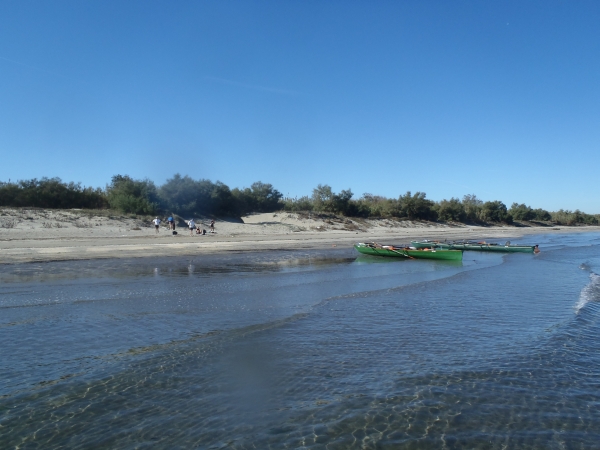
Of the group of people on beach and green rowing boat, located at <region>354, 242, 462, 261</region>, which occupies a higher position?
the group of people on beach

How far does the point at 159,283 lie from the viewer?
16391mm

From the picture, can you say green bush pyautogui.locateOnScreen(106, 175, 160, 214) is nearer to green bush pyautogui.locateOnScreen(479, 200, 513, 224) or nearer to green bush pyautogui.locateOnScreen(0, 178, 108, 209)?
green bush pyautogui.locateOnScreen(0, 178, 108, 209)

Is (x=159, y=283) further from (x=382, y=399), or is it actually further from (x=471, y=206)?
(x=471, y=206)

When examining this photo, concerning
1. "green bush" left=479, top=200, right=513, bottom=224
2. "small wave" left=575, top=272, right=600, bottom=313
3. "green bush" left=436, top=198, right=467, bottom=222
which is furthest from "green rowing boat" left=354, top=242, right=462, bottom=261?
"green bush" left=479, top=200, right=513, bottom=224

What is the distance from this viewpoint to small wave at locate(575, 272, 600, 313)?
13969 mm

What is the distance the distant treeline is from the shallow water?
2448cm

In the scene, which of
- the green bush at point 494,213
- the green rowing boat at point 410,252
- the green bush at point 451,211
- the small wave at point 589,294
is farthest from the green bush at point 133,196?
the green bush at point 494,213

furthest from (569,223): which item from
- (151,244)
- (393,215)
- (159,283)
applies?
(159,283)

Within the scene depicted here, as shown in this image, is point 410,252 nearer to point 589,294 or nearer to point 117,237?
point 589,294

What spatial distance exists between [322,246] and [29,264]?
66.2ft

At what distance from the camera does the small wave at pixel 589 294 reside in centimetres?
1397

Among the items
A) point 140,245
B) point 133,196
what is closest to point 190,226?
point 133,196

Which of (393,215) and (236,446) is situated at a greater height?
(393,215)

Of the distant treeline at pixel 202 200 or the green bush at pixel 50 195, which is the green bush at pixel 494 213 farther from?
the green bush at pixel 50 195
